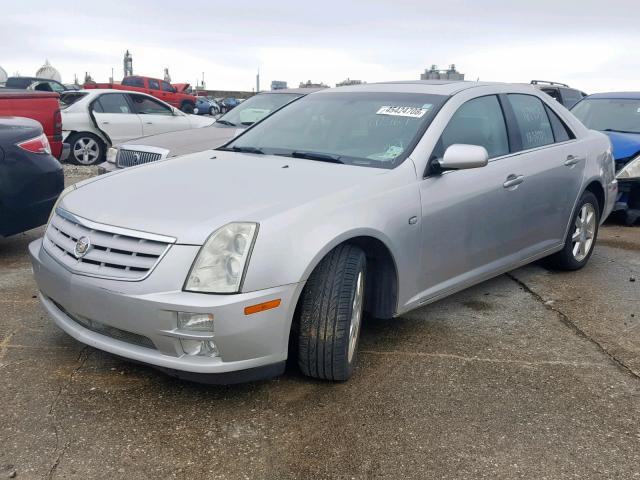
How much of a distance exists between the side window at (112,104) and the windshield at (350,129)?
7943 millimetres

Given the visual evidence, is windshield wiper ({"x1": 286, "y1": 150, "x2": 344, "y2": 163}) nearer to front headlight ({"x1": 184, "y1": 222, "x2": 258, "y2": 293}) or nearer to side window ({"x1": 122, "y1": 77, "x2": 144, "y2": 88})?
front headlight ({"x1": 184, "y1": 222, "x2": 258, "y2": 293})

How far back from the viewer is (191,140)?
23.4 feet

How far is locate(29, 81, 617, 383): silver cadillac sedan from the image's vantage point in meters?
2.84

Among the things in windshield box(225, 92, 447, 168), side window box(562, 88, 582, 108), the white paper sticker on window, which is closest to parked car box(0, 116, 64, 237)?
windshield box(225, 92, 447, 168)

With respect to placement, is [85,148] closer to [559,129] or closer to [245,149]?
[245,149]

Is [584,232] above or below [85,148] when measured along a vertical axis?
above

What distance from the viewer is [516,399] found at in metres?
3.25

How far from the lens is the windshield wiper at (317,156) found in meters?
3.84

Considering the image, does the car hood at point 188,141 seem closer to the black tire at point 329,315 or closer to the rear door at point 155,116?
the black tire at point 329,315

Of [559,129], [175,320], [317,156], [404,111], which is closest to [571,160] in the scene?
[559,129]

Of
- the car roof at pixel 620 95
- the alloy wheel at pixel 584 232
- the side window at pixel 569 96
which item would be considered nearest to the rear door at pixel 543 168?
the alloy wheel at pixel 584 232

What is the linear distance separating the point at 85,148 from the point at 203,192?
9184 millimetres

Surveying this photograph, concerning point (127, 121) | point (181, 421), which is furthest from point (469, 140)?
point (127, 121)

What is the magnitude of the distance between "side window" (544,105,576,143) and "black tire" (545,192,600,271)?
481 millimetres
